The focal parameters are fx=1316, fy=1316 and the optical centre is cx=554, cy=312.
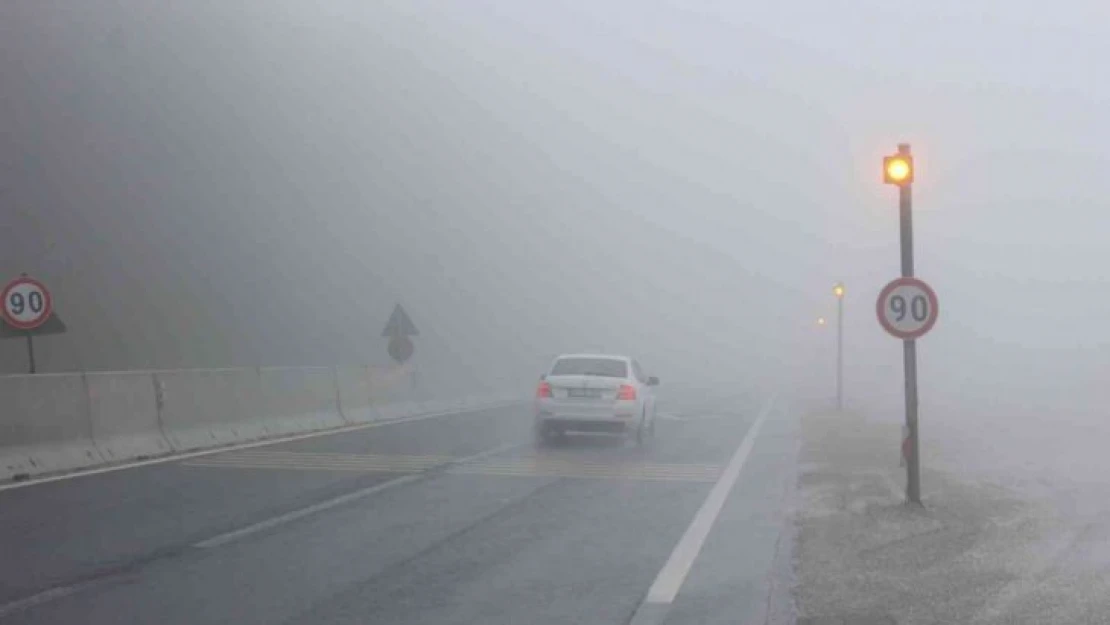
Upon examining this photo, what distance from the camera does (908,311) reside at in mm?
13648

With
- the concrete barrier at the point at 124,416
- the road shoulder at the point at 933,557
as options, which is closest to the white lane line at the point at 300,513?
the concrete barrier at the point at 124,416

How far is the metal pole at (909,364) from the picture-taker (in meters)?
13.7

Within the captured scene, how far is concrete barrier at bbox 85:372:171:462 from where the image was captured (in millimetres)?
16875

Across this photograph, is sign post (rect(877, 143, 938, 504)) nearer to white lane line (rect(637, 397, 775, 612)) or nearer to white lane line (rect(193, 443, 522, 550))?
white lane line (rect(637, 397, 775, 612))

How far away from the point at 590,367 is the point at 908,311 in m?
10.7

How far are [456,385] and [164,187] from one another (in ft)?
65.1

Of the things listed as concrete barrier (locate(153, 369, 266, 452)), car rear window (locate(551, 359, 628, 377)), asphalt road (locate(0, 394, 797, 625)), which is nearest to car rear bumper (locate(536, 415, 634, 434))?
car rear window (locate(551, 359, 628, 377))

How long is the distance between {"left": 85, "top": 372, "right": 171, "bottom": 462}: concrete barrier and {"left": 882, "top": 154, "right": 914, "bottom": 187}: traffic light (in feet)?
33.3

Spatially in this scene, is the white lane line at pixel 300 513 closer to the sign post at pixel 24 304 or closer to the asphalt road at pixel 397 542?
→ the asphalt road at pixel 397 542

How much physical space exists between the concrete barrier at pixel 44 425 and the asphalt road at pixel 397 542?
0.73 meters

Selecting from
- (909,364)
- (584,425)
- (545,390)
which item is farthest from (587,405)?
(909,364)

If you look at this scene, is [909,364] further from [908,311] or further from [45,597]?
[45,597]

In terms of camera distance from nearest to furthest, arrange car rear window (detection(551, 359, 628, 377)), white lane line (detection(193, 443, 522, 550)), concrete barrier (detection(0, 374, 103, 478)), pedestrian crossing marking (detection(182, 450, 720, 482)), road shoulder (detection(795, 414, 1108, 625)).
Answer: road shoulder (detection(795, 414, 1108, 625)) → white lane line (detection(193, 443, 522, 550)) → concrete barrier (detection(0, 374, 103, 478)) → pedestrian crossing marking (detection(182, 450, 720, 482)) → car rear window (detection(551, 359, 628, 377))

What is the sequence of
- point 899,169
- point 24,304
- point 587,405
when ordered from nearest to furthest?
point 899,169
point 24,304
point 587,405
